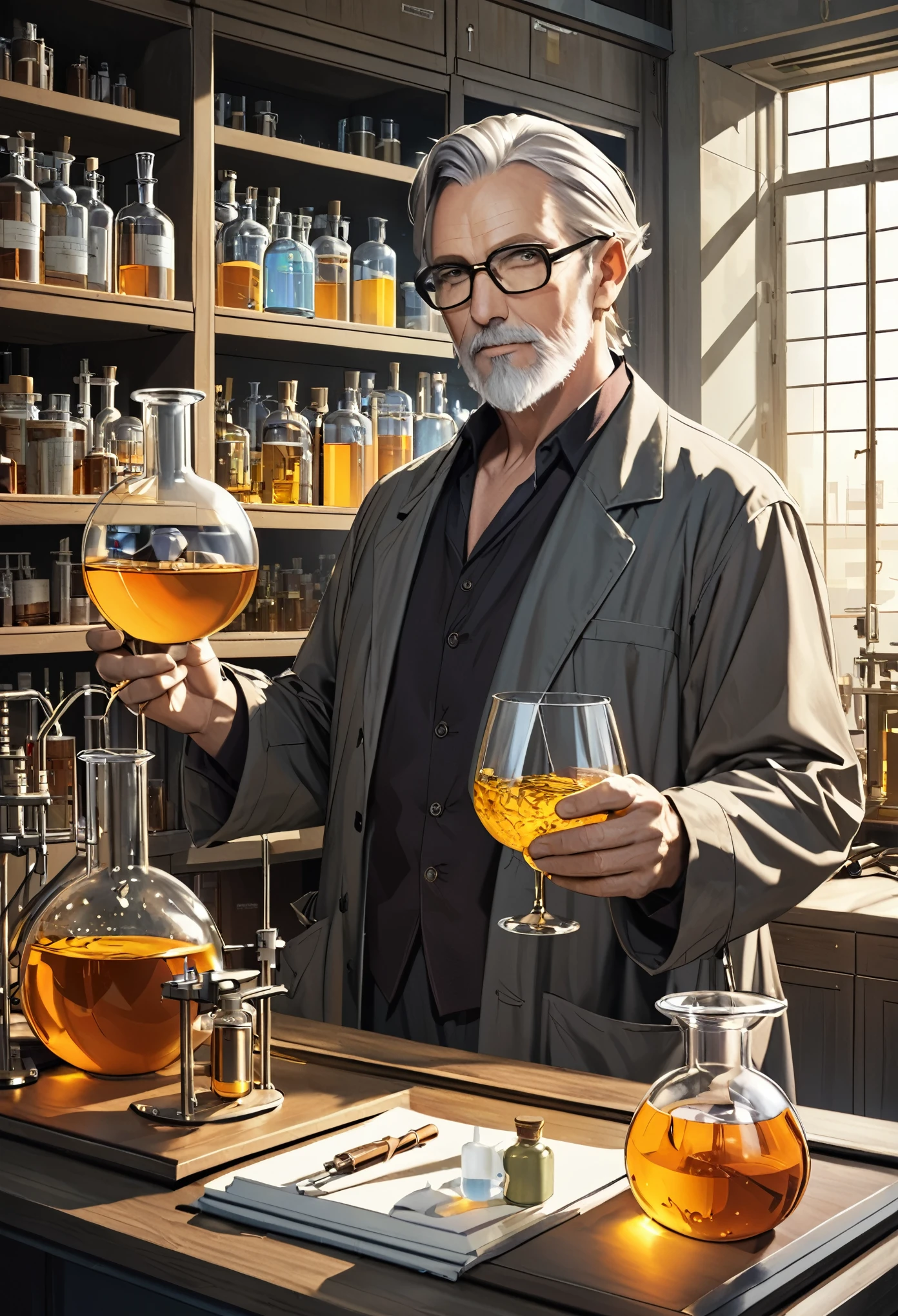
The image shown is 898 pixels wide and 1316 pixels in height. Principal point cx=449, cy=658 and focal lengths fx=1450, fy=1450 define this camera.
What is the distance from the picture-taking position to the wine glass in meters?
0.98

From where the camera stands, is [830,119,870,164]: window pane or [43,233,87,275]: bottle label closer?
[43,233,87,275]: bottle label

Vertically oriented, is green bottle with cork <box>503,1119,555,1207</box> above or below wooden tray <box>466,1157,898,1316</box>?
above

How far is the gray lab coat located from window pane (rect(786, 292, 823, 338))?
2.68m

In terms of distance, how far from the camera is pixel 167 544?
4.05 ft

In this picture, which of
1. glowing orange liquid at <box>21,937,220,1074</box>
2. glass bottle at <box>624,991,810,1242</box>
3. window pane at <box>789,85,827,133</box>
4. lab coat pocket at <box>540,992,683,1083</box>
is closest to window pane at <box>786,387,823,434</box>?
window pane at <box>789,85,827,133</box>

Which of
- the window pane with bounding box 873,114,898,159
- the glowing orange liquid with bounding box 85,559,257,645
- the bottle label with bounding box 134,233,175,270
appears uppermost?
the window pane with bounding box 873,114,898,159

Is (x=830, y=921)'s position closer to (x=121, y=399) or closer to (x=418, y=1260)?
(x=121, y=399)

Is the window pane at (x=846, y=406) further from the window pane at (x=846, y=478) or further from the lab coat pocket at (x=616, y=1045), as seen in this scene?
the lab coat pocket at (x=616, y=1045)

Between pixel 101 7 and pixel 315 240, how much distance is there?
65cm

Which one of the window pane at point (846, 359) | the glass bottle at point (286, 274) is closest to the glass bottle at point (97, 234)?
the glass bottle at point (286, 274)

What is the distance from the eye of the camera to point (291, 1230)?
0.94 meters

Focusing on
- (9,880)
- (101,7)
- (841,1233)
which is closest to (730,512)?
(841,1233)

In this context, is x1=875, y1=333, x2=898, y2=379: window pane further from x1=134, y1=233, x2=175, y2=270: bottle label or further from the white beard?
the white beard

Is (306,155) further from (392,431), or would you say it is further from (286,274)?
(392,431)
